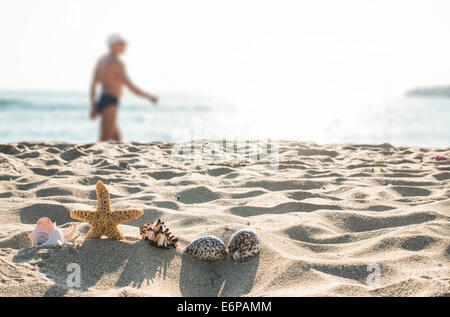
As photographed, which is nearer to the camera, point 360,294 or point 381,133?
point 360,294

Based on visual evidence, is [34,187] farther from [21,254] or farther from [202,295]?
[202,295]

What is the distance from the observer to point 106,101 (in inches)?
245

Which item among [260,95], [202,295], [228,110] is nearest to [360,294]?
[202,295]

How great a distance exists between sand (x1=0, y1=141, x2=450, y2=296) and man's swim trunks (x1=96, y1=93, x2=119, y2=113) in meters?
0.92

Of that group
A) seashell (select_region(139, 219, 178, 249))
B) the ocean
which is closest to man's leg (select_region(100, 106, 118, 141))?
Answer: the ocean

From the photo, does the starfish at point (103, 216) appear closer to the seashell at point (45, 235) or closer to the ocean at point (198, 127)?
the seashell at point (45, 235)

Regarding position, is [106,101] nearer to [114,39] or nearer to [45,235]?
[114,39]

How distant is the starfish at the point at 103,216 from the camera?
7.77 ft

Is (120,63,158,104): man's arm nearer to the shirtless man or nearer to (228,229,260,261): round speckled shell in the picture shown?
the shirtless man

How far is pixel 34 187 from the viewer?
4047 millimetres

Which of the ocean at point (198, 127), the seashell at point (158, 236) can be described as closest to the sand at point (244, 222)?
the seashell at point (158, 236)

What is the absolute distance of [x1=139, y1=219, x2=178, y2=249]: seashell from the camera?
2332 millimetres

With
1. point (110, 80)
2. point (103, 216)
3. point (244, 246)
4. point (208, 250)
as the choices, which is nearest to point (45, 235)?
point (103, 216)
